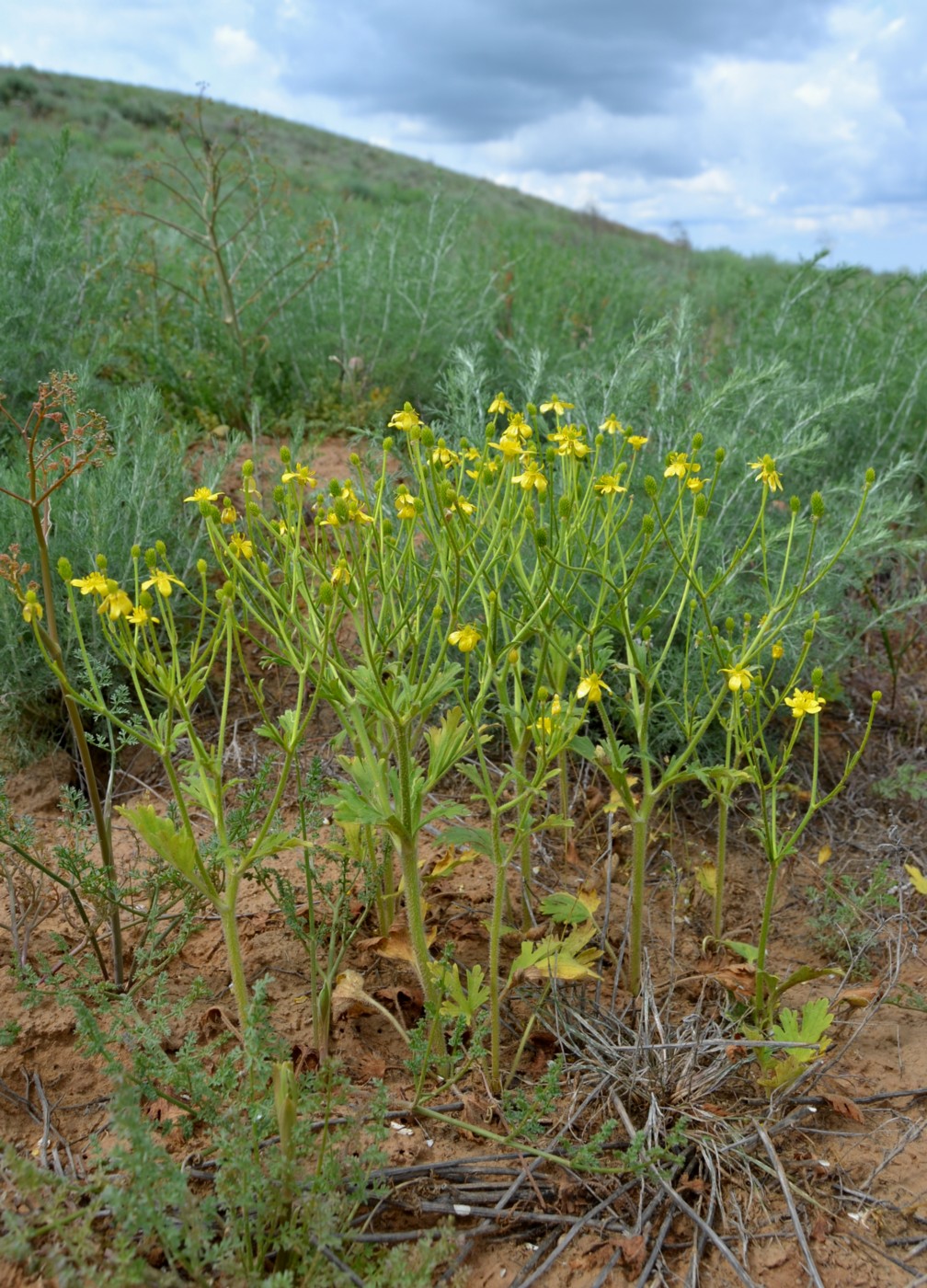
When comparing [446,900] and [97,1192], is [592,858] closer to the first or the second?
[446,900]

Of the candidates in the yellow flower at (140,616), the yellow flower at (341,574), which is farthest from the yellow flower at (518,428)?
the yellow flower at (140,616)

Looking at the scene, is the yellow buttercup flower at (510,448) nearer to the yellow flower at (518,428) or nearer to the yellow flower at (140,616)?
the yellow flower at (518,428)

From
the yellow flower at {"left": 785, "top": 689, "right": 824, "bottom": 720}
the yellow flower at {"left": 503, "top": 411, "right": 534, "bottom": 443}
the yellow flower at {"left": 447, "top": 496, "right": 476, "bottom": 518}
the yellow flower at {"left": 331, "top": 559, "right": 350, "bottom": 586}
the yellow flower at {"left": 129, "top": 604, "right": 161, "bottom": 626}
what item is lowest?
the yellow flower at {"left": 785, "top": 689, "right": 824, "bottom": 720}

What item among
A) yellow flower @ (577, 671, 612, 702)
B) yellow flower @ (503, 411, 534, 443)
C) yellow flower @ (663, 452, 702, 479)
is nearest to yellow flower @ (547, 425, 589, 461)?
yellow flower @ (503, 411, 534, 443)

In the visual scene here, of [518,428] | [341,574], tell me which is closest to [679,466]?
[518,428]

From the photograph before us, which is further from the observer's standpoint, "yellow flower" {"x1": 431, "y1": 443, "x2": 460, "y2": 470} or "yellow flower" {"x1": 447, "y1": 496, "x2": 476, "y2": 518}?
"yellow flower" {"x1": 431, "y1": 443, "x2": 460, "y2": 470}

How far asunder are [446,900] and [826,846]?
1342mm

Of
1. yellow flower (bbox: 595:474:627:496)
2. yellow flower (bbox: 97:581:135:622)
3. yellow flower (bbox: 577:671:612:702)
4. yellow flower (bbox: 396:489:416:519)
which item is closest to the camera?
yellow flower (bbox: 97:581:135:622)

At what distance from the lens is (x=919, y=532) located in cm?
452

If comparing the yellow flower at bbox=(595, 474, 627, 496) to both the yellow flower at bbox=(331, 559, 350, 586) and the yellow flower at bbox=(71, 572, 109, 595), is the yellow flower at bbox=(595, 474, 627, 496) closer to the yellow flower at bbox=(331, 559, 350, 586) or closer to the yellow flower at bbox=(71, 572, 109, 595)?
the yellow flower at bbox=(331, 559, 350, 586)

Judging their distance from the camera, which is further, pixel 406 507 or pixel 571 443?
pixel 571 443

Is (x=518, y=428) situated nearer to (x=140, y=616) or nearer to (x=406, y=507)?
(x=406, y=507)

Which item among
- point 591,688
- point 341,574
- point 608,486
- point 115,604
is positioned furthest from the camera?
point 608,486

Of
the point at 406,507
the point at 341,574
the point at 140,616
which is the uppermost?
the point at 406,507
